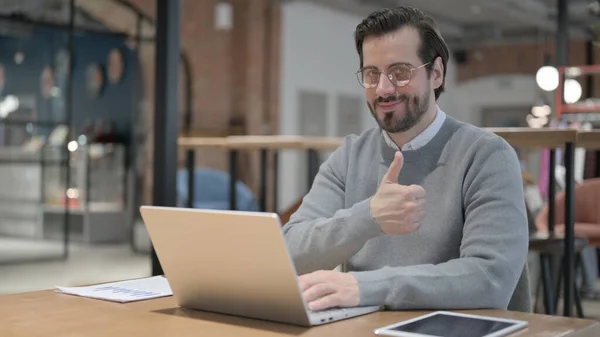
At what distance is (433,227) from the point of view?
5.41 feet

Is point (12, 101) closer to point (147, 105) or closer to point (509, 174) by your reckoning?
point (147, 105)

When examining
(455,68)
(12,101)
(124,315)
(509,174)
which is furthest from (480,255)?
(455,68)

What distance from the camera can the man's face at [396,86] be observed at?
5.64 feet

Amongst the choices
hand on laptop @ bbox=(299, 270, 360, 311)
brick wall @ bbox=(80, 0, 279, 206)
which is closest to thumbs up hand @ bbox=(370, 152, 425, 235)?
hand on laptop @ bbox=(299, 270, 360, 311)

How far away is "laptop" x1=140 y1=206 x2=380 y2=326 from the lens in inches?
47.8

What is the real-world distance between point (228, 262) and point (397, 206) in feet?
1.08

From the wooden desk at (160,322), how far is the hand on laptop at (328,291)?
0.14ft

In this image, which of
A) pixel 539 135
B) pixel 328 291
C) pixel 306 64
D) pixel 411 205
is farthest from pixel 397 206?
pixel 306 64

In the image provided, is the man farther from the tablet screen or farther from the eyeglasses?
the tablet screen

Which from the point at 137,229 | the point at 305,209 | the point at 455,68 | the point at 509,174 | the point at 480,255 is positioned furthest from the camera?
the point at 455,68

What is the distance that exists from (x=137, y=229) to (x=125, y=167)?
2.24 ft

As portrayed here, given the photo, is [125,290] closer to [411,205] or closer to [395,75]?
[411,205]

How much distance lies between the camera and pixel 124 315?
1.35m

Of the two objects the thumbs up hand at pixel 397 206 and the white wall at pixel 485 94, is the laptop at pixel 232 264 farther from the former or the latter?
the white wall at pixel 485 94
